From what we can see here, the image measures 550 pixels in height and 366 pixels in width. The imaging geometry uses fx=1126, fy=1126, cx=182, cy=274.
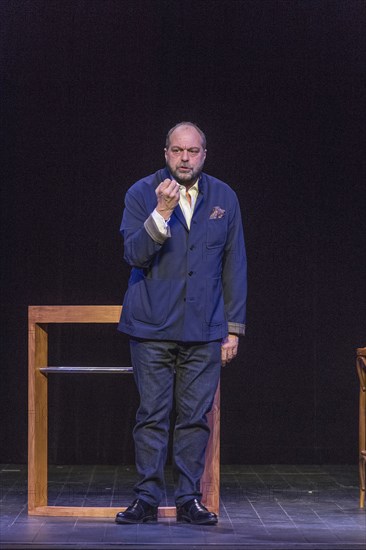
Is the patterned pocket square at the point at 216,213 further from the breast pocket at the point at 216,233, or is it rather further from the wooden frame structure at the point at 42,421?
the wooden frame structure at the point at 42,421

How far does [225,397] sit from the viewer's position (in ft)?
20.3

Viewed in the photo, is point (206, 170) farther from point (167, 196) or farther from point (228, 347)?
point (167, 196)

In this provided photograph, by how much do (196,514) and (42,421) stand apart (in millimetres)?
786

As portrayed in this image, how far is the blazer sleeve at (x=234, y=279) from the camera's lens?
172 inches

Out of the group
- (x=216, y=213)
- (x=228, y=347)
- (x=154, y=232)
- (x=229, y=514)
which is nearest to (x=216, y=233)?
(x=216, y=213)

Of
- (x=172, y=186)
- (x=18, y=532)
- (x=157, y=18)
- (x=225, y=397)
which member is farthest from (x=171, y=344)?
(x=157, y=18)

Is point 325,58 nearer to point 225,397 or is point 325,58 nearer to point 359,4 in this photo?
point 359,4

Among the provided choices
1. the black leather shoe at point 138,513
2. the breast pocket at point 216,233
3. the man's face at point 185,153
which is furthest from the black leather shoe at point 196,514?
the man's face at point 185,153

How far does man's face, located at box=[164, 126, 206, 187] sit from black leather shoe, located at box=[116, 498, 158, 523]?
4.06 ft

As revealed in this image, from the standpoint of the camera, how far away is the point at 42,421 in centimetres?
461

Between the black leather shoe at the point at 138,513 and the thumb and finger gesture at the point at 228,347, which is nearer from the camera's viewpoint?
the black leather shoe at the point at 138,513

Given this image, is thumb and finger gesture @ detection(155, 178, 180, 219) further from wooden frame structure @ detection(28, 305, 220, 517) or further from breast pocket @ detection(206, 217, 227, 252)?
wooden frame structure @ detection(28, 305, 220, 517)

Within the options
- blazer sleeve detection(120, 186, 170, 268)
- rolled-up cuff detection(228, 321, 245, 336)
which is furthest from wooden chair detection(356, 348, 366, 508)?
blazer sleeve detection(120, 186, 170, 268)

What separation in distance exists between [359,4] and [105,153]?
163 centimetres
